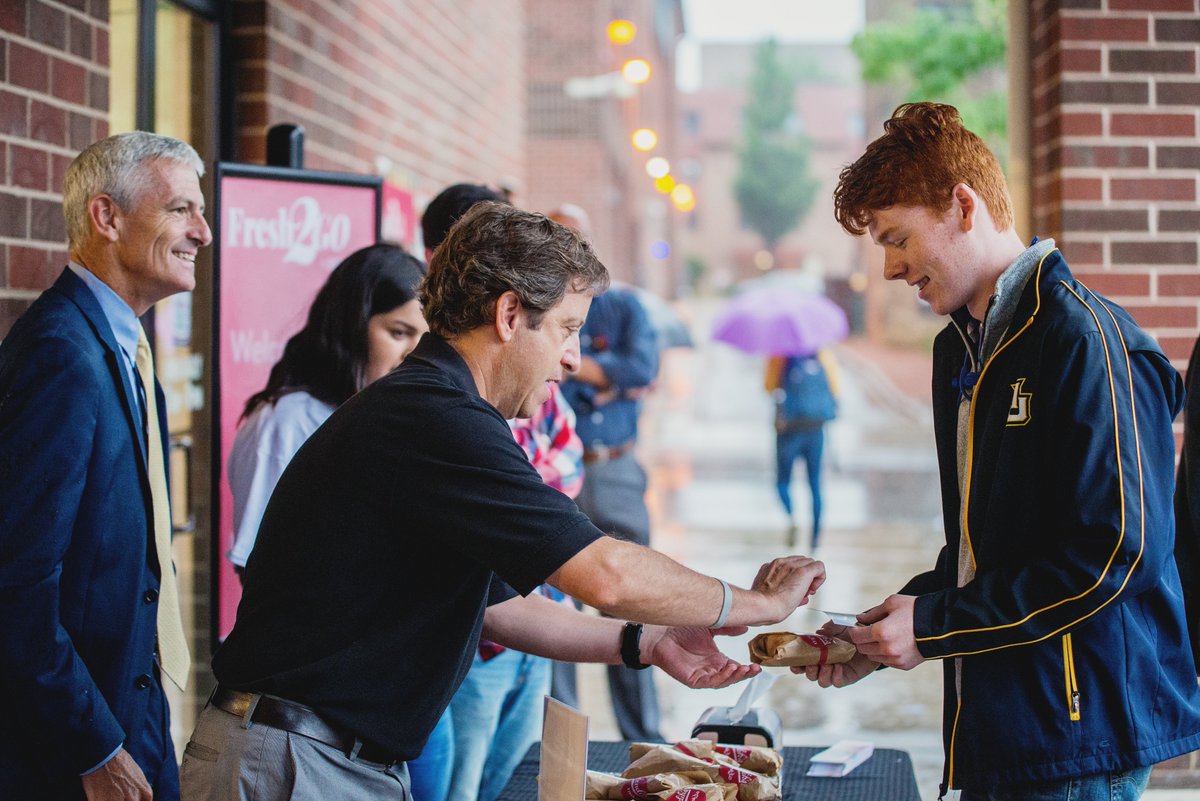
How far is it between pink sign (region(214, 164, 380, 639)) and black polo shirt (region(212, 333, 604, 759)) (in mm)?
1881

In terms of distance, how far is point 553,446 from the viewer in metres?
3.98

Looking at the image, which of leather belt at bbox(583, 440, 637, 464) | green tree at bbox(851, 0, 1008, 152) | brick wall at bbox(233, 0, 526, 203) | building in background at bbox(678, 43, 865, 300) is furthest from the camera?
building in background at bbox(678, 43, 865, 300)

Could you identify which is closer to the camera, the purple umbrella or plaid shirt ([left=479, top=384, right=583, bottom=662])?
plaid shirt ([left=479, top=384, right=583, bottom=662])

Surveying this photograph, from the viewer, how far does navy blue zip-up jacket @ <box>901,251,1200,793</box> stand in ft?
6.99

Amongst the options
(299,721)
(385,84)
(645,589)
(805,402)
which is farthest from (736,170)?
(299,721)

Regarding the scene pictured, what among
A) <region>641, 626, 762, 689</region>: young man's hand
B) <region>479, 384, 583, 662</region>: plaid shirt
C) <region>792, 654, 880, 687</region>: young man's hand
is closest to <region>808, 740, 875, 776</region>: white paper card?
<region>792, 654, 880, 687</region>: young man's hand

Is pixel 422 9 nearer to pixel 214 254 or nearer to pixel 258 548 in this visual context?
pixel 214 254

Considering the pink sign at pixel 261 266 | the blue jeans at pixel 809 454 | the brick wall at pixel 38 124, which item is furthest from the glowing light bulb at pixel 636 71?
the brick wall at pixel 38 124

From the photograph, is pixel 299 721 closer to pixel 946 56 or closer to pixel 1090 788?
pixel 1090 788

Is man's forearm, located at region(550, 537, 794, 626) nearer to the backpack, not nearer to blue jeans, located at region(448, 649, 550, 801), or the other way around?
blue jeans, located at region(448, 649, 550, 801)

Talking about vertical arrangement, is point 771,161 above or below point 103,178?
above

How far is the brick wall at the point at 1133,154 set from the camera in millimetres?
4406

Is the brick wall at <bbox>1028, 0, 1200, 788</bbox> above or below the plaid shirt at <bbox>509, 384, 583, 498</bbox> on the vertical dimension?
above

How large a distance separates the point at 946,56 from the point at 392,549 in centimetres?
2536
